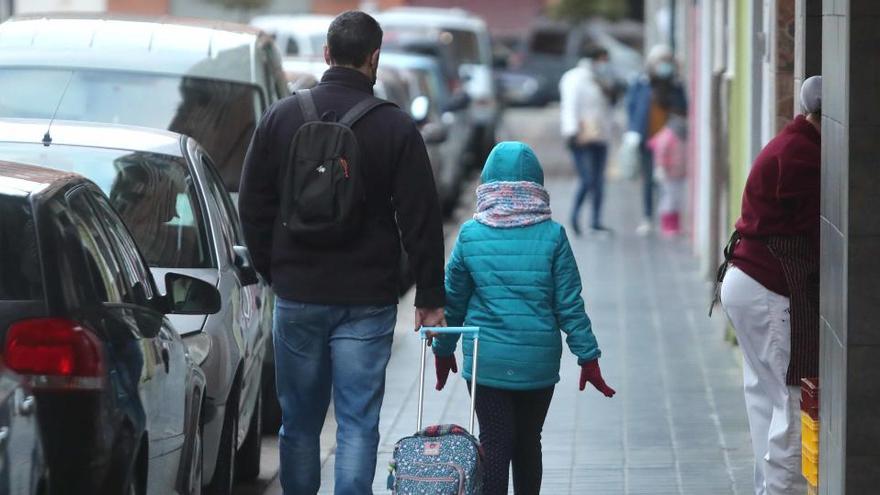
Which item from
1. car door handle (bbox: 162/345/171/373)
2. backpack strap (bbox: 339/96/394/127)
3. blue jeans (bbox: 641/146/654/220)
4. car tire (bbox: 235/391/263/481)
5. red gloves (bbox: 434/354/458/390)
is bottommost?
blue jeans (bbox: 641/146/654/220)

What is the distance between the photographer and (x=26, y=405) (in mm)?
4777

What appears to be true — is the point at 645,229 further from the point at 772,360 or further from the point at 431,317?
the point at 431,317

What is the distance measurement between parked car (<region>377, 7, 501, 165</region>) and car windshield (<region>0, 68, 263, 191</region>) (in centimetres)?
1647

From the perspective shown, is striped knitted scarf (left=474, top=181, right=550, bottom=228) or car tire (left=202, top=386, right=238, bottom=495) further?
car tire (left=202, top=386, right=238, bottom=495)

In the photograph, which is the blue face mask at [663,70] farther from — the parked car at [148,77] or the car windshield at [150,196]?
the car windshield at [150,196]

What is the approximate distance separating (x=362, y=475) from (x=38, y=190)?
1.62 m

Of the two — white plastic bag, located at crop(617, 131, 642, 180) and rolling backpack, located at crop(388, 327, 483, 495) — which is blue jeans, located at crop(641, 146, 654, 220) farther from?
rolling backpack, located at crop(388, 327, 483, 495)

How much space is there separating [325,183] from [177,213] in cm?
185

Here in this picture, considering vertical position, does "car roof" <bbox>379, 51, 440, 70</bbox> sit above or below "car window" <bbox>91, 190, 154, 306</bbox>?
below

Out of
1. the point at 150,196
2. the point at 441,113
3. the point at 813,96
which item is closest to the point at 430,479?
the point at 813,96

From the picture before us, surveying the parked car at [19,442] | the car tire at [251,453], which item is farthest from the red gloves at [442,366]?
the parked car at [19,442]

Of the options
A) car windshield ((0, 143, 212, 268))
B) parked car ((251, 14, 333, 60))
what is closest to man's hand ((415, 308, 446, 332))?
car windshield ((0, 143, 212, 268))

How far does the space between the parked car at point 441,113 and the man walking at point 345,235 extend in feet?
42.7

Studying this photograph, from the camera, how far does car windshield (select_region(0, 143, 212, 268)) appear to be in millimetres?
7727
